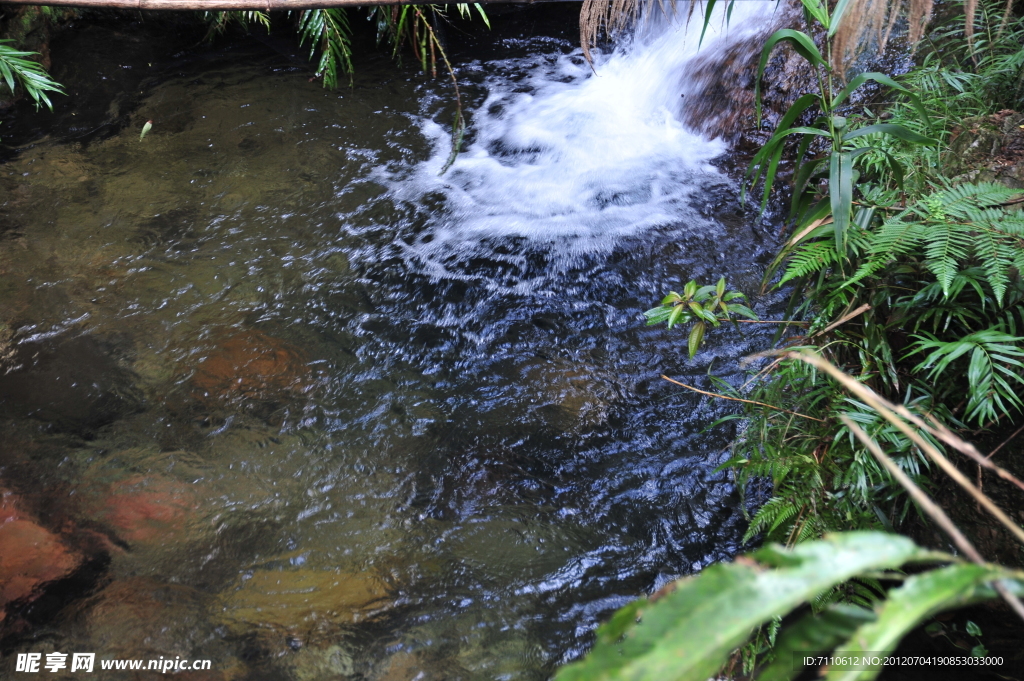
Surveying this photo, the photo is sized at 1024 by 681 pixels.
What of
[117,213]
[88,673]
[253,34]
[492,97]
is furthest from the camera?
[253,34]

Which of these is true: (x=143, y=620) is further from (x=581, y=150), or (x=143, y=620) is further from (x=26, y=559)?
(x=581, y=150)

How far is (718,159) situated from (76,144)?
4301mm

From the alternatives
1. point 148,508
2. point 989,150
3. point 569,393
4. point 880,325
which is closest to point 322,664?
point 148,508

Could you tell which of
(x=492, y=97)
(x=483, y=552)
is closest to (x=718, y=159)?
(x=492, y=97)

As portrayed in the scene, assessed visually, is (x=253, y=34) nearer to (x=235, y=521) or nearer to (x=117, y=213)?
(x=117, y=213)

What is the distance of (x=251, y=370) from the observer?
105 inches

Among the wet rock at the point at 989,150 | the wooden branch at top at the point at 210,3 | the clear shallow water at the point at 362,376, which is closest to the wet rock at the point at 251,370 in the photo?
the clear shallow water at the point at 362,376

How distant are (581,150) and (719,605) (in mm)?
4119

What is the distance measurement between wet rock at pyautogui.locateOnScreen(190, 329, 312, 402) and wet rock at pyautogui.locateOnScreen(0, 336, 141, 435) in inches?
11.7

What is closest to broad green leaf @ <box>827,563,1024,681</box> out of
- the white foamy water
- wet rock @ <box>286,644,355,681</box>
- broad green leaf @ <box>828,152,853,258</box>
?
broad green leaf @ <box>828,152,853,258</box>

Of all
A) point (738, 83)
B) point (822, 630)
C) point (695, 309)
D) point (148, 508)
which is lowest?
point (148, 508)

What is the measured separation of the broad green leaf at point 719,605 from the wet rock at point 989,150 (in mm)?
1986

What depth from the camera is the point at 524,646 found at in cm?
181

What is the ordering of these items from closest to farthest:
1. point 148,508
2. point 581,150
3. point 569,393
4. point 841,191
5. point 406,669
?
point 841,191, point 406,669, point 148,508, point 569,393, point 581,150
